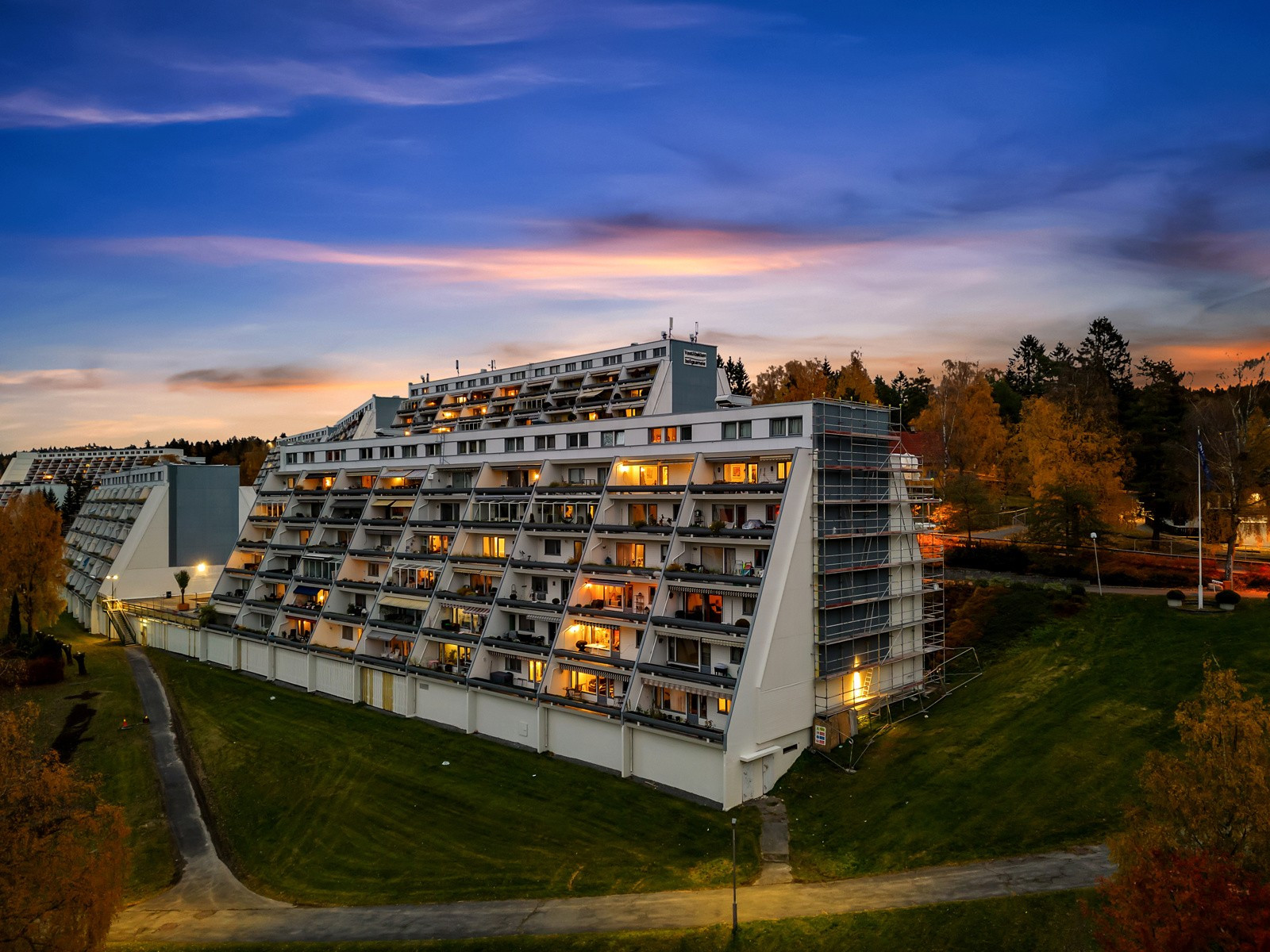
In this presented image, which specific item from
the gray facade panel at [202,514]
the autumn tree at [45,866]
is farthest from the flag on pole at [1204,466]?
the gray facade panel at [202,514]

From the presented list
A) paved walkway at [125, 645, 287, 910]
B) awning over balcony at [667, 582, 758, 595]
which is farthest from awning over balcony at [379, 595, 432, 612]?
awning over balcony at [667, 582, 758, 595]

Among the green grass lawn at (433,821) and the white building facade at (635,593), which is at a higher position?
the white building facade at (635,593)

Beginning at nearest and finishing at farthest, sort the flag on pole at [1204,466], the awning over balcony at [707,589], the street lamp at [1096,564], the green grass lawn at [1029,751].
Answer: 1. the green grass lawn at [1029,751]
2. the awning over balcony at [707,589]
3. the flag on pole at [1204,466]
4. the street lamp at [1096,564]

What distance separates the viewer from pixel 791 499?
47.8 metres

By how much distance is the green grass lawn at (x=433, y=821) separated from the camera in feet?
125

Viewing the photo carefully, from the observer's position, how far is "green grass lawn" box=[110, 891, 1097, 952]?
96.9 feet

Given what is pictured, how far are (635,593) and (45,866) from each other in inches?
1352

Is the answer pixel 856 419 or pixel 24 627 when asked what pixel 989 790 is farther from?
pixel 24 627

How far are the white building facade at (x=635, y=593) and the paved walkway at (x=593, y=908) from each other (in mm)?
8853

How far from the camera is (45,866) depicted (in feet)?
78.3

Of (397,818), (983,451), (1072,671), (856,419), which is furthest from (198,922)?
(983,451)

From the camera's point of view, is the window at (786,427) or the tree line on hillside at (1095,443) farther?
the tree line on hillside at (1095,443)

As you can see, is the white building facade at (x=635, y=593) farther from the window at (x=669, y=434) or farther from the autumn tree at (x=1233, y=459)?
the autumn tree at (x=1233, y=459)

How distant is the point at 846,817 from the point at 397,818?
24.7 metres
